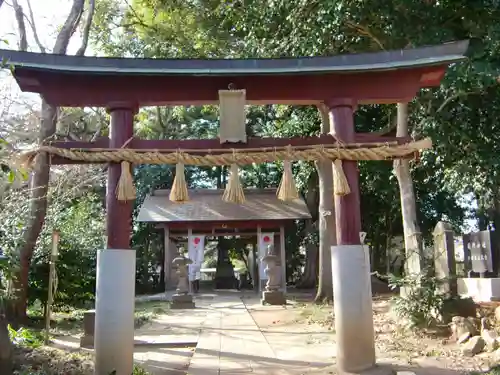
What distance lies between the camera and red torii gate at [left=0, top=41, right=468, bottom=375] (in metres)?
5.50

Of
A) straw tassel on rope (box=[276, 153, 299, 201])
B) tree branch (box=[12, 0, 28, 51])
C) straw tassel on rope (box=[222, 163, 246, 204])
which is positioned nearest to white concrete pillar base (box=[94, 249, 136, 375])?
straw tassel on rope (box=[222, 163, 246, 204])

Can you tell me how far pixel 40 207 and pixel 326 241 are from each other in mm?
7941

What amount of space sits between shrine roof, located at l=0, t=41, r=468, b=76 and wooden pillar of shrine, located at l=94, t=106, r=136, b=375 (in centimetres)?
98

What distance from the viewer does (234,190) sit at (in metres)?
5.64

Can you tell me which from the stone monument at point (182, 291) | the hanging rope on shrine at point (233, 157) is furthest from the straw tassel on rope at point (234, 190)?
the stone monument at point (182, 291)

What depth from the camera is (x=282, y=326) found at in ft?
33.2

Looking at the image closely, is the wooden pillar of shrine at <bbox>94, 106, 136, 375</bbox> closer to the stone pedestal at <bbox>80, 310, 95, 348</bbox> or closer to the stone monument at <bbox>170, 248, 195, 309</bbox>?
the stone pedestal at <bbox>80, 310, 95, 348</bbox>

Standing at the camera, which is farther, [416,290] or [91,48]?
[91,48]

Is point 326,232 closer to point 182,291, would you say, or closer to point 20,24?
point 182,291

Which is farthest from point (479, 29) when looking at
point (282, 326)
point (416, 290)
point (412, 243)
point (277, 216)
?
point (277, 216)

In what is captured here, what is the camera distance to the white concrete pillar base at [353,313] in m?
5.50

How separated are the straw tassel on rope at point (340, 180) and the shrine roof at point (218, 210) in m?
11.6

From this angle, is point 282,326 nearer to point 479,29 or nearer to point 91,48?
point 479,29

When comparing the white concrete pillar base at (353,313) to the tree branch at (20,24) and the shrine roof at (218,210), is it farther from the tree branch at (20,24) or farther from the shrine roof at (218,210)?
the shrine roof at (218,210)
